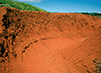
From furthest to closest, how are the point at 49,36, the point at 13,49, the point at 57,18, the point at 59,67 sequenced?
the point at 57,18, the point at 49,36, the point at 13,49, the point at 59,67

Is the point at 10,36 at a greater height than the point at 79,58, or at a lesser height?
greater

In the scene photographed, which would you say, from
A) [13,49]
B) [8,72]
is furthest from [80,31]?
[8,72]

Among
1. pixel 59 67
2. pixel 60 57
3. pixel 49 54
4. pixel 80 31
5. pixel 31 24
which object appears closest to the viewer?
pixel 59 67

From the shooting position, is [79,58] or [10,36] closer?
[79,58]

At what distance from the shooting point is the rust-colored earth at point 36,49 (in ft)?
17.8

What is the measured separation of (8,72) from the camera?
491cm

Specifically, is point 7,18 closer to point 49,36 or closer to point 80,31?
point 49,36

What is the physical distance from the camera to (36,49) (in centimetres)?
764

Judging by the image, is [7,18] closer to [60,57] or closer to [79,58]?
[60,57]

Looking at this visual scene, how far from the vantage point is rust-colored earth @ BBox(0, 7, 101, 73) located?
17.8 feet

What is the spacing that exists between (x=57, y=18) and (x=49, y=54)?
6.42 meters

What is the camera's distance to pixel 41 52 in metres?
7.44

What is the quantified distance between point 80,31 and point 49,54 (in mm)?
7657

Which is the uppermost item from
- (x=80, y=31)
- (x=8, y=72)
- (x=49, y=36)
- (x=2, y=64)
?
(x=80, y=31)
